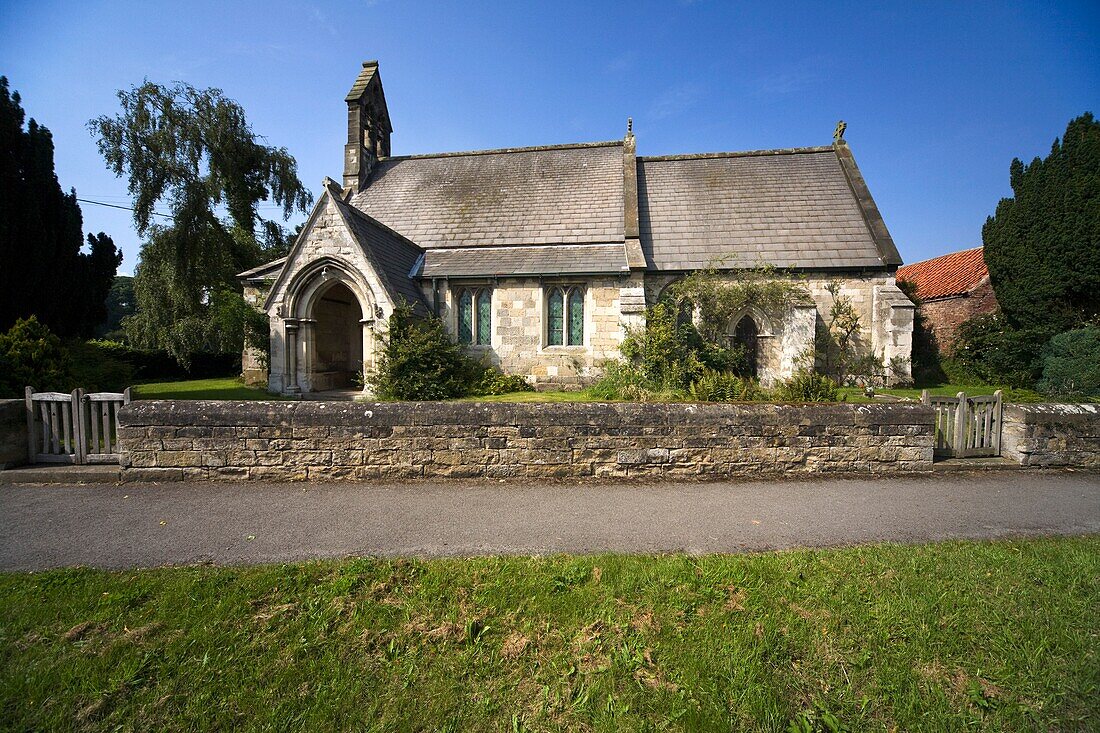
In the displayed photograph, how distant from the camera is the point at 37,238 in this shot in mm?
11789

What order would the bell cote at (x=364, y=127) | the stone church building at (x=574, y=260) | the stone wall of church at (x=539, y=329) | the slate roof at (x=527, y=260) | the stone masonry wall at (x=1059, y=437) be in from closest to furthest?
1. the stone masonry wall at (x=1059, y=437)
2. the stone church building at (x=574, y=260)
3. the slate roof at (x=527, y=260)
4. the stone wall of church at (x=539, y=329)
5. the bell cote at (x=364, y=127)

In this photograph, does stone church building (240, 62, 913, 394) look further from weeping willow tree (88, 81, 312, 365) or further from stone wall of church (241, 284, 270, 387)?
weeping willow tree (88, 81, 312, 365)

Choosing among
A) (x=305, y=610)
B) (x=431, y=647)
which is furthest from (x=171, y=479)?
(x=431, y=647)

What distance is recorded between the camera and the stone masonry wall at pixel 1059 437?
240 inches

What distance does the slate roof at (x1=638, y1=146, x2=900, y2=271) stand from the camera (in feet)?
48.3

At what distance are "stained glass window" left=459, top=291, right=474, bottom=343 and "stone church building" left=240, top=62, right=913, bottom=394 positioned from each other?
0.27 feet

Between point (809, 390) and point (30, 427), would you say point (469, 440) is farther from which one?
point (30, 427)

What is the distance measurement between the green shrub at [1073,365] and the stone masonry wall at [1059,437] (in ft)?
21.9

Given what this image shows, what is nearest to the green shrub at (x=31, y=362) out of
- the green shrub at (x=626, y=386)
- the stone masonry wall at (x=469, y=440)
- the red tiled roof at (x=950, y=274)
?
the stone masonry wall at (x=469, y=440)

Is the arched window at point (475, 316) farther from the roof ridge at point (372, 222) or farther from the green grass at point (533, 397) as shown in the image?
the green grass at point (533, 397)

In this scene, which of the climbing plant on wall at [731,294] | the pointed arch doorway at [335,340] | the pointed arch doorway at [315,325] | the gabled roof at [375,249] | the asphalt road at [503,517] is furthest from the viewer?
the pointed arch doorway at [335,340]

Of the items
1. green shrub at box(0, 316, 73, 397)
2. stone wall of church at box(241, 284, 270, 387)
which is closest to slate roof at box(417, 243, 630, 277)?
stone wall of church at box(241, 284, 270, 387)

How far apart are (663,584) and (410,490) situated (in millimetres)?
3460

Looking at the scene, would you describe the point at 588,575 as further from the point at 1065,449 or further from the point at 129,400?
the point at 1065,449
